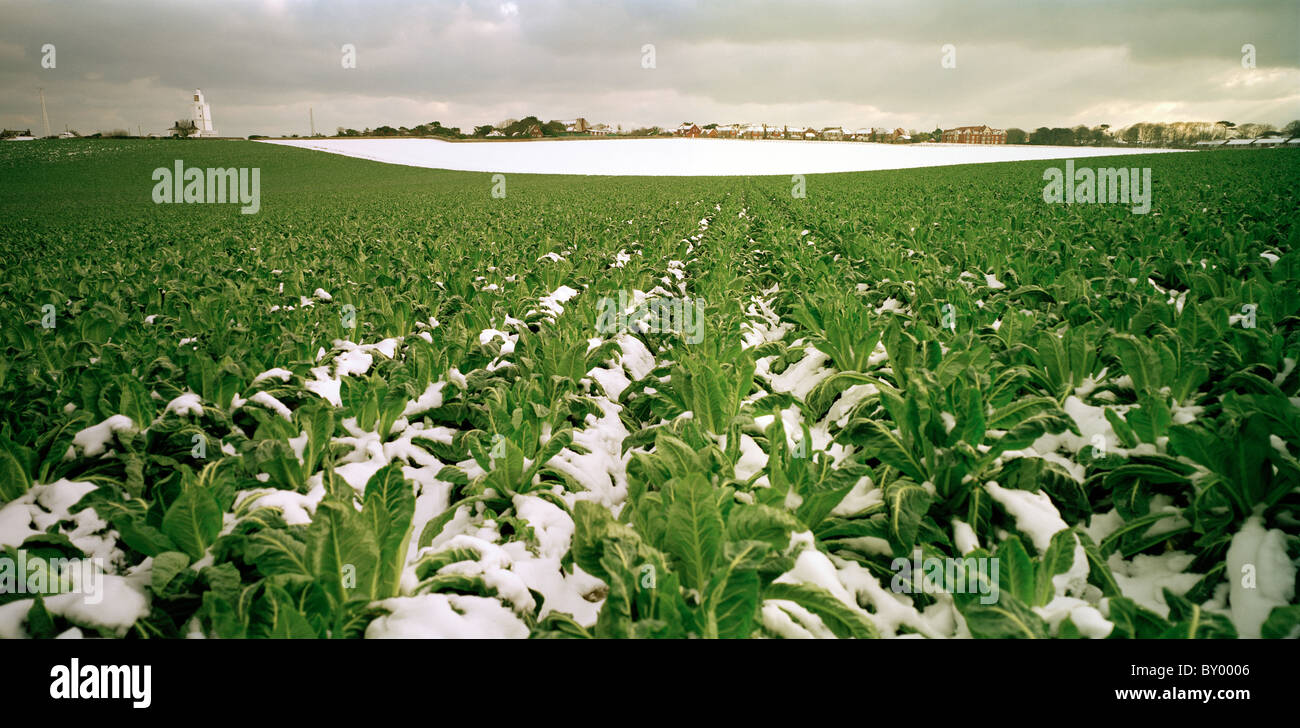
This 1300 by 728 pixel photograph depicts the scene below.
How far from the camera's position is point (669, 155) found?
66.4 meters

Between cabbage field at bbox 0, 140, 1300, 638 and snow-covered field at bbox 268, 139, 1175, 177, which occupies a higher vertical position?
snow-covered field at bbox 268, 139, 1175, 177

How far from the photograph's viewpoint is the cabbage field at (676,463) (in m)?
1.96

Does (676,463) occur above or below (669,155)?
below

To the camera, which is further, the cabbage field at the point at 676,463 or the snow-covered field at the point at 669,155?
the snow-covered field at the point at 669,155

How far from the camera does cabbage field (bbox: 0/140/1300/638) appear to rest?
1.96m

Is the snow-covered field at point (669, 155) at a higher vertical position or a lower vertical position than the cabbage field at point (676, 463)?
higher

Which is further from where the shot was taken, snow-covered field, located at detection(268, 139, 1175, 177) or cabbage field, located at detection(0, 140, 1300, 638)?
snow-covered field, located at detection(268, 139, 1175, 177)

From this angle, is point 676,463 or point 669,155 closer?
point 676,463

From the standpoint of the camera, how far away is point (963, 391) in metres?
2.60

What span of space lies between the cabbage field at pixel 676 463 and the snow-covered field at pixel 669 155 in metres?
53.0

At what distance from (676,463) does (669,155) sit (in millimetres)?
67760

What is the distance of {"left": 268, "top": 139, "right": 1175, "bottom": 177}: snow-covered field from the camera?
5993 centimetres

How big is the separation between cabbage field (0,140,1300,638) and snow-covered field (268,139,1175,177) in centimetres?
5297
